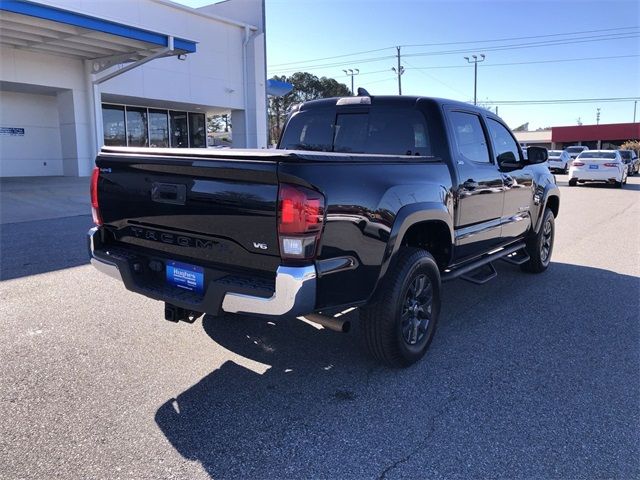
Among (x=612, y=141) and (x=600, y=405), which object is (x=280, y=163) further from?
(x=612, y=141)

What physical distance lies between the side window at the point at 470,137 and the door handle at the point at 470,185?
0.76 ft

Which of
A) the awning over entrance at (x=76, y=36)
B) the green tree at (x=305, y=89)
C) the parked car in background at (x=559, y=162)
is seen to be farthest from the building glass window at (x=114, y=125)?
the green tree at (x=305, y=89)

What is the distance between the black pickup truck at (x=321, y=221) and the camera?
2.88m

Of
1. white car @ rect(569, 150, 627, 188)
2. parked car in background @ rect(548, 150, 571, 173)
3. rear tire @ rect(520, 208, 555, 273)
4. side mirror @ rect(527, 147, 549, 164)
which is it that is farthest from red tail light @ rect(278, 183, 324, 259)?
parked car in background @ rect(548, 150, 571, 173)

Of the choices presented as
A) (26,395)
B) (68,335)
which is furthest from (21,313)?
(26,395)

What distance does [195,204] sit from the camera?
3.20 metres

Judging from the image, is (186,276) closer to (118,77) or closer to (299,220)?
(299,220)

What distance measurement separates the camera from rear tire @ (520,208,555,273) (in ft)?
20.9

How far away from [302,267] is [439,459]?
4.05ft

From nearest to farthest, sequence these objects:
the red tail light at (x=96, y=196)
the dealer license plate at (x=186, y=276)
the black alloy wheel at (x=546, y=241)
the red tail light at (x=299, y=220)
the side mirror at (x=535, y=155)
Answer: the red tail light at (x=299, y=220) → the dealer license plate at (x=186, y=276) → the red tail light at (x=96, y=196) → the side mirror at (x=535, y=155) → the black alloy wheel at (x=546, y=241)

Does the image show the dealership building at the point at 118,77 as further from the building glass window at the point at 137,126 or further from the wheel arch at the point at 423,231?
the wheel arch at the point at 423,231

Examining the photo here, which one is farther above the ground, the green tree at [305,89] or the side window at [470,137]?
the green tree at [305,89]

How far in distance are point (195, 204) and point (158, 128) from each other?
22.3 m

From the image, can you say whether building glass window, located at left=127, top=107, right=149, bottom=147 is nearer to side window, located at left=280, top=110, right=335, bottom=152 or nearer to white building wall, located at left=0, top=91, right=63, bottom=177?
white building wall, located at left=0, top=91, right=63, bottom=177
